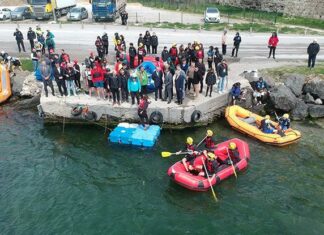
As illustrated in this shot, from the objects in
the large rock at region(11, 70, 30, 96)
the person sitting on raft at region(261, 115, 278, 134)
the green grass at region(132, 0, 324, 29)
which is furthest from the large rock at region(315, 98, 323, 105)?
the green grass at region(132, 0, 324, 29)

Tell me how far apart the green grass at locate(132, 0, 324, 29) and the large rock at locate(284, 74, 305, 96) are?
17289mm

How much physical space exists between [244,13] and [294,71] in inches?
950

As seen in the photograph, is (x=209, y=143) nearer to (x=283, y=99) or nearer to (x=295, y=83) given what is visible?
(x=283, y=99)

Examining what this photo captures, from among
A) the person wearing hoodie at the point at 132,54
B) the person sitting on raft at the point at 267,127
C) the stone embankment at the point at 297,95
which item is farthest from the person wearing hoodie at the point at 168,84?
the stone embankment at the point at 297,95

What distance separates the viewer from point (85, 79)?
2058cm

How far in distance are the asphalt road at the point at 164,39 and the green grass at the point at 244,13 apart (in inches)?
272

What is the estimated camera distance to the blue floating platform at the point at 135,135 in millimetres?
17219

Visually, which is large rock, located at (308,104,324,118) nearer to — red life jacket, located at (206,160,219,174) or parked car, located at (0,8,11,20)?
red life jacket, located at (206,160,219,174)

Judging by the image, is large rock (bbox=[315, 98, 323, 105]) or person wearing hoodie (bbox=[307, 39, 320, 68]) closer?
large rock (bbox=[315, 98, 323, 105])

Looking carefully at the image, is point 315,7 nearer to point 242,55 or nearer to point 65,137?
point 242,55

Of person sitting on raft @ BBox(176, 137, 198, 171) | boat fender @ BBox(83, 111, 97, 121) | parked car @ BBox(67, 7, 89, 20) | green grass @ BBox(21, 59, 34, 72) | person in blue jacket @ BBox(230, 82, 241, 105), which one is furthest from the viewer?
parked car @ BBox(67, 7, 89, 20)

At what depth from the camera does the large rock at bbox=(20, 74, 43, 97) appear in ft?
72.7

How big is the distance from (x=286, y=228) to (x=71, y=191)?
25.7 feet

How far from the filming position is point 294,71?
2247cm
